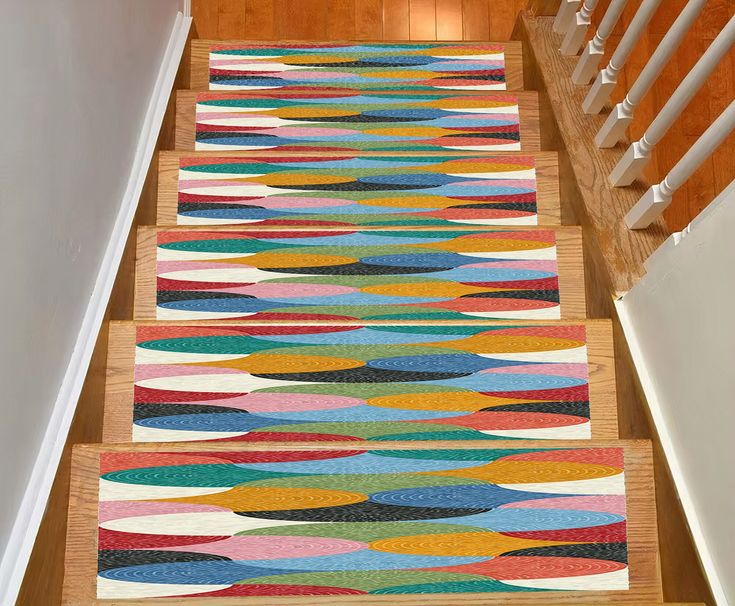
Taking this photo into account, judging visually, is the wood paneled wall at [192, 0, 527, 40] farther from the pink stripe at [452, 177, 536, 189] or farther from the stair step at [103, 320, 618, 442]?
the stair step at [103, 320, 618, 442]

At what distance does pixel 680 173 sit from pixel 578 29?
3.33 ft

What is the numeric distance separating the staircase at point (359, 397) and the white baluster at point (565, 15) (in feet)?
1.46

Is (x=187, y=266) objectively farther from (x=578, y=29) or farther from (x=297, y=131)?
(x=578, y=29)

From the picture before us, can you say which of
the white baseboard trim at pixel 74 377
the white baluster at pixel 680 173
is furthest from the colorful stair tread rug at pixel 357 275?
the white baluster at pixel 680 173

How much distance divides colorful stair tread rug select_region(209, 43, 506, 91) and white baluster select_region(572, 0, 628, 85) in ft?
1.14

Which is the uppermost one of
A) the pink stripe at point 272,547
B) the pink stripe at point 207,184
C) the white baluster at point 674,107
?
the pink stripe at point 207,184

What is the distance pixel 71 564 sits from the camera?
4.74 ft

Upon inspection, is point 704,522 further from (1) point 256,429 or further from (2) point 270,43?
(2) point 270,43

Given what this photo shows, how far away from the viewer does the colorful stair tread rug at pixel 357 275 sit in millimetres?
1891

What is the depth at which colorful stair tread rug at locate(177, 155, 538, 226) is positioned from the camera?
7.07ft

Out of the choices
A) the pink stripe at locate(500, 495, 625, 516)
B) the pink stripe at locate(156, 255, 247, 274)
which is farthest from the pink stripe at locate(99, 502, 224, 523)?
the pink stripe at locate(156, 255, 247, 274)

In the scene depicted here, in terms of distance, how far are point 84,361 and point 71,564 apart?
36cm

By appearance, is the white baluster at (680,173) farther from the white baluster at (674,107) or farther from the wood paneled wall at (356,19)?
the wood paneled wall at (356,19)

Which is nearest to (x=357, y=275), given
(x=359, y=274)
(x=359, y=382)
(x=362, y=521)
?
(x=359, y=274)
